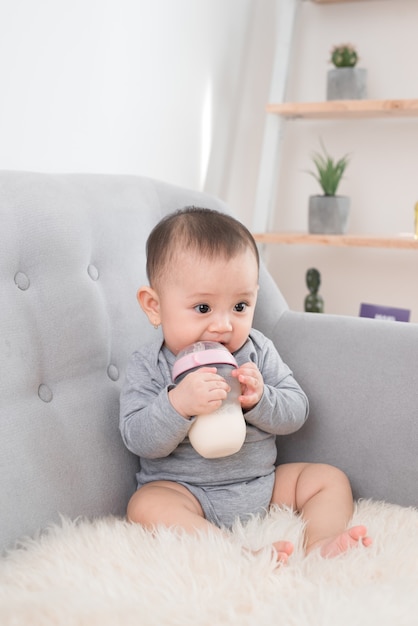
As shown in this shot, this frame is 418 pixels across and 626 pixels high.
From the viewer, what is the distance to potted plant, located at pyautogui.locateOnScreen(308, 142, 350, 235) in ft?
8.65

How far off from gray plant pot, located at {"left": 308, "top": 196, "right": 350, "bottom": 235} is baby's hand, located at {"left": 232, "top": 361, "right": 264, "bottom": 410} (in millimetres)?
1541

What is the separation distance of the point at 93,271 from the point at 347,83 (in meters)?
1.62

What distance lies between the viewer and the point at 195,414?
43.4 inches

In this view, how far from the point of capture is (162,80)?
2.37 metres

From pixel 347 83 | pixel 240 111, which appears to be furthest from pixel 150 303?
pixel 240 111

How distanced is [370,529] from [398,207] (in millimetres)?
1776

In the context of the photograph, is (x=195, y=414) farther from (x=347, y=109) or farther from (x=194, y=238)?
(x=347, y=109)

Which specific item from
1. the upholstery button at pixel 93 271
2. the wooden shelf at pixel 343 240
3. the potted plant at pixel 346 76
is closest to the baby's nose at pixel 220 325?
the upholstery button at pixel 93 271

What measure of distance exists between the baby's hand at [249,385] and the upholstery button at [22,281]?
1.05ft

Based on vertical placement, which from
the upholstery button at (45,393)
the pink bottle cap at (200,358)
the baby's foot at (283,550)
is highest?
the pink bottle cap at (200,358)

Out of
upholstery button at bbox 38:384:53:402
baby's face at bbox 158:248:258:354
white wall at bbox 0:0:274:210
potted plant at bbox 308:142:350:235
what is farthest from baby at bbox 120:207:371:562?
potted plant at bbox 308:142:350:235

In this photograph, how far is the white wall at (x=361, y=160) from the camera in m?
2.70

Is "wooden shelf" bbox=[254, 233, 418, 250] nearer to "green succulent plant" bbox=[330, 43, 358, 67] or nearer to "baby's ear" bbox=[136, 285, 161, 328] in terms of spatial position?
"green succulent plant" bbox=[330, 43, 358, 67]

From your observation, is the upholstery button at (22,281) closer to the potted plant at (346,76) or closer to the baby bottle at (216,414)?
the baby bottle at (216,414)
